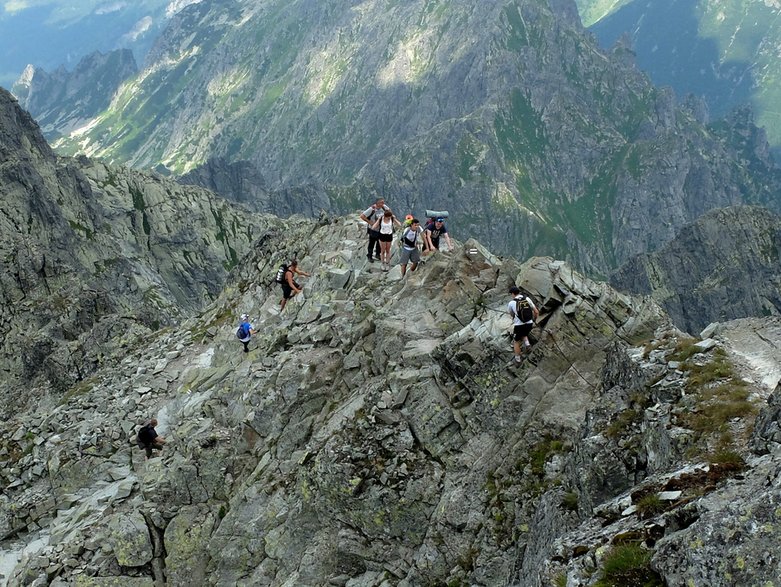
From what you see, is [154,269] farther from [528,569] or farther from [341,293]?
[528,569]

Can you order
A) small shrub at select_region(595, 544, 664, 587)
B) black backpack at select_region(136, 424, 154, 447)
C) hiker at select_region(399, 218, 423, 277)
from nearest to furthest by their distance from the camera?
small shrub at select_region(595, 544, 664, 587), hiker at select_region(399, 218, 423, 277), black backpack at select_region(136, 424, 154, 447)

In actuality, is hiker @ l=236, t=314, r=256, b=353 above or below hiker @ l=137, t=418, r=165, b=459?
above

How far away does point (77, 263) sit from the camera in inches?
5349

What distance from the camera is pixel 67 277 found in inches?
3597

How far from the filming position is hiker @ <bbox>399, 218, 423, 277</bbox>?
32522mm

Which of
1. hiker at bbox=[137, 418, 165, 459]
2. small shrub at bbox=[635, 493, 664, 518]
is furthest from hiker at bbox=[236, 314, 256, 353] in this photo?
small shrub at bbox=[635, 493, 664, 518]

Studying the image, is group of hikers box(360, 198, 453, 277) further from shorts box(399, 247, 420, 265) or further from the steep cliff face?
the steep cliff face

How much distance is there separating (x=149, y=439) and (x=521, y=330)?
897 inches

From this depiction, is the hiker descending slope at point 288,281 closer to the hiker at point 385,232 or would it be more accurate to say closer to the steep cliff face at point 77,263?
the hiker at point 385,232

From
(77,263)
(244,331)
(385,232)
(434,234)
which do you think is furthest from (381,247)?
(77,263)

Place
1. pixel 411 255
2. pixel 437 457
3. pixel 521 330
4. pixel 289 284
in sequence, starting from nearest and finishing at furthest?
pixel 521 330
pixel 437 457
pixel 411 255
pixel 289 284

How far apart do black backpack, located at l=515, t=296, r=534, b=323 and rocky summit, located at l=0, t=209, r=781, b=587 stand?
1.31m

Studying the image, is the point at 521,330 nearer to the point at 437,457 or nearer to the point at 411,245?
the point at 437,457

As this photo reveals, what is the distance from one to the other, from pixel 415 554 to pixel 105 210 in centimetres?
17825
